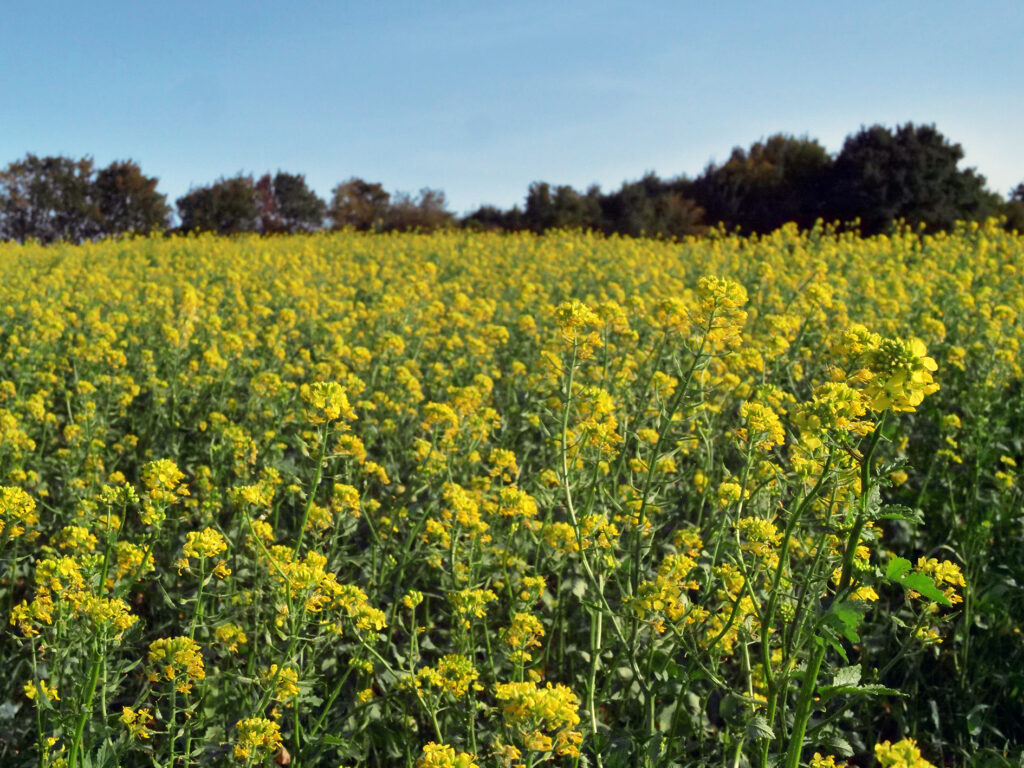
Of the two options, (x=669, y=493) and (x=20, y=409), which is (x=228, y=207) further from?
(x=669, y=493)

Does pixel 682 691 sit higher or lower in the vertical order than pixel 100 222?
lower

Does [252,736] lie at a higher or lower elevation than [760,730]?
lower

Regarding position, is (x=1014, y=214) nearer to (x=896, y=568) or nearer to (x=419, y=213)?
(x=419, y=213)

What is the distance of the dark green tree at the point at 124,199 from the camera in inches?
1041

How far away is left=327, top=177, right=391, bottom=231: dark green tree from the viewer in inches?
1042

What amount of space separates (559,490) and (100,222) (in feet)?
89.8

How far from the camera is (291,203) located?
1054 inches

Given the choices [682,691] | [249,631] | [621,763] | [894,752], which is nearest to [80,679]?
[249,631]

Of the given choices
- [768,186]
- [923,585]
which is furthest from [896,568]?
[768,186]

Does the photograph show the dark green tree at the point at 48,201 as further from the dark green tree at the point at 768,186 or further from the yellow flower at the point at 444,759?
the yellow flower at the point at 444,759

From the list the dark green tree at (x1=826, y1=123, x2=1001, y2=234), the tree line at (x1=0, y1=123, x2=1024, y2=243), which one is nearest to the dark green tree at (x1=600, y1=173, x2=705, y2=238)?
the tree line at (x1=0, y1=123, x2=1024, y2=243)

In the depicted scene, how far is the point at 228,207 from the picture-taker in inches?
952

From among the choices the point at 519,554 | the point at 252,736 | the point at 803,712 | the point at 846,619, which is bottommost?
the point at 252,736

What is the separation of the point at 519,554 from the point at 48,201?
91.3 ft
